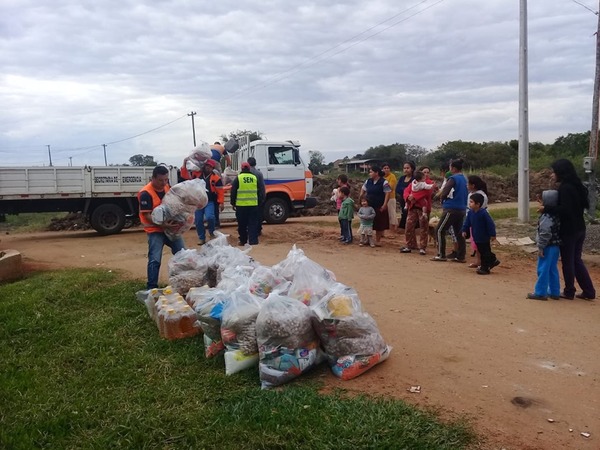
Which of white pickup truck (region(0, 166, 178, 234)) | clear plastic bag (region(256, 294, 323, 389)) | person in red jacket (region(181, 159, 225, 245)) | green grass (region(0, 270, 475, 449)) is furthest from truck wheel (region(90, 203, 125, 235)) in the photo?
clear plastic bag (region(256, 294, 323, 389))

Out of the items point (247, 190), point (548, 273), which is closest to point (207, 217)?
point (247, 190)

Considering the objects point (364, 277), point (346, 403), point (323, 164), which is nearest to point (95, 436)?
point (346, 403)

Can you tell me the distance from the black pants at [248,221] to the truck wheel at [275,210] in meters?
4.52

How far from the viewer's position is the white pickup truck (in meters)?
13.7

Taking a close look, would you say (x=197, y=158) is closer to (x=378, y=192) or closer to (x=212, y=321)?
(x=378, y=192)

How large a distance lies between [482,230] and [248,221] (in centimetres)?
457

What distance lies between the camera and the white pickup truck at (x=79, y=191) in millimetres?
13672

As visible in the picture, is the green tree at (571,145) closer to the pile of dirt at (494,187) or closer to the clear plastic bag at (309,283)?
the pile of dirt at (494,187)

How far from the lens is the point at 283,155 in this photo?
15.2 metres

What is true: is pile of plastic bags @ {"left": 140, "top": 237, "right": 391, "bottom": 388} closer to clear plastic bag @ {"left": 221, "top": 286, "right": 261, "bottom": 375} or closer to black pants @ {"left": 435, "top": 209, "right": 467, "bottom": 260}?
clear plastic bag @ {"left": 221, "top": 286, "right": 261, "bottom": 375}

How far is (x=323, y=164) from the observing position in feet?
145

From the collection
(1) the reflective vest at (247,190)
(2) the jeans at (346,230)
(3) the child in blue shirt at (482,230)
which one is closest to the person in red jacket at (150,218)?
(1) the reflective vest at (247,190)

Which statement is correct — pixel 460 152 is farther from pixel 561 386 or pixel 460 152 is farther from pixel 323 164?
pixel 561 386

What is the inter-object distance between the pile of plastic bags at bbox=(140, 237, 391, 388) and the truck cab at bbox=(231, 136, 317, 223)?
10.2 m
